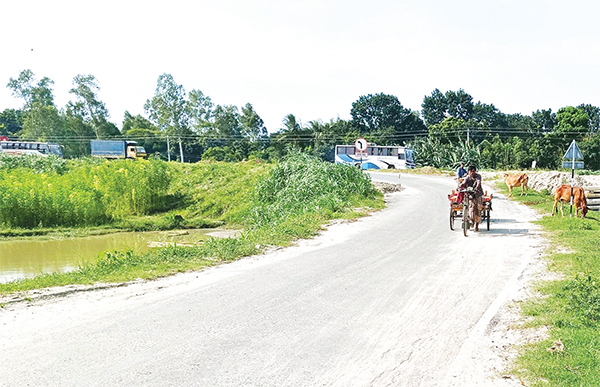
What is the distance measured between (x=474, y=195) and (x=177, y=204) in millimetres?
26044

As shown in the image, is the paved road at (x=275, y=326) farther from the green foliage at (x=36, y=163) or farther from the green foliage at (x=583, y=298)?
the green foliage at (x=36, y=163)

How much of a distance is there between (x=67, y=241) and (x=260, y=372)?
67.8ft

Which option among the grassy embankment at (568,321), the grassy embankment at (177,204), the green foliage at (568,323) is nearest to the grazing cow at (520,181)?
the grassy embankment at (177,204)

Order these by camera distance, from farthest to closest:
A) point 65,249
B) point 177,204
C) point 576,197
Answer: point 177,204 → point 65,249 → point 576,197

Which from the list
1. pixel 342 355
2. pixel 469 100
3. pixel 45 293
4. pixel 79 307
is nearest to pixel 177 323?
pixel 79 307

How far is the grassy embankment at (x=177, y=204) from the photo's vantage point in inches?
442

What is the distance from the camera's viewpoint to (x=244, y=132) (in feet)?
254

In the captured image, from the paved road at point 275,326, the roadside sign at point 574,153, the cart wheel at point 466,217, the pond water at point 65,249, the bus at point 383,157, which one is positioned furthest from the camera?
the bus at point 383,157

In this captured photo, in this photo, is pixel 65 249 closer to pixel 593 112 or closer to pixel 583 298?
pixel 583 298

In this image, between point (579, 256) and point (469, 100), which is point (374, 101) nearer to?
point (469, 100)

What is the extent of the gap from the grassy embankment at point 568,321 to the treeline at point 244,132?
53.7 metres

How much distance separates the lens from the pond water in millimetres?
16375

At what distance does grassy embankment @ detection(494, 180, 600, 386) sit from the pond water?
42.8 ft

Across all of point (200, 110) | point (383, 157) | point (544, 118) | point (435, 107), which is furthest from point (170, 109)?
point (544, 118)
